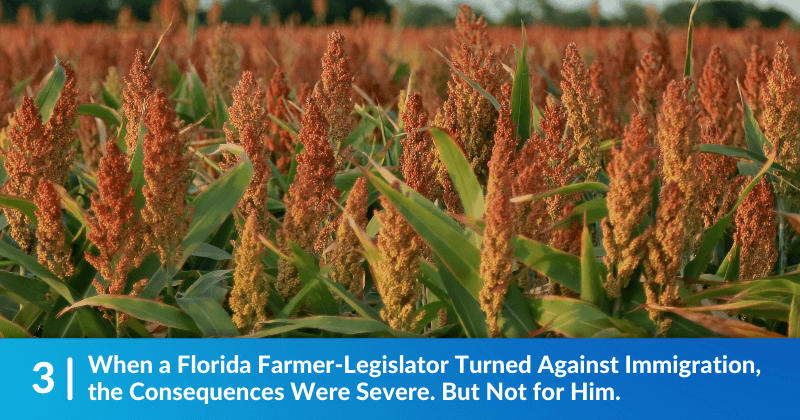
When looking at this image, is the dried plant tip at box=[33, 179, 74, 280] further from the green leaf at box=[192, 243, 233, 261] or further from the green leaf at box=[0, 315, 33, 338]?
the green leaf at box=[192, 243, 233, 261]

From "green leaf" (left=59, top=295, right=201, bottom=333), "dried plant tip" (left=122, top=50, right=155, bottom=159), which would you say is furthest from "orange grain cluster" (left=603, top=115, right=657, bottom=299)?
"dried plant tip" (left=122, top=50, right=155, bottom=159)

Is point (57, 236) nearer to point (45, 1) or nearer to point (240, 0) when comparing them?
point (240, 0)

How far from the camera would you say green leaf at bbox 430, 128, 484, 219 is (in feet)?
4.98

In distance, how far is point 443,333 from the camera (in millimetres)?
1515

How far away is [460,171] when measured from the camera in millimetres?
1539

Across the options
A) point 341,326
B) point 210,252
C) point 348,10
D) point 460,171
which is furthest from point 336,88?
point 348,10

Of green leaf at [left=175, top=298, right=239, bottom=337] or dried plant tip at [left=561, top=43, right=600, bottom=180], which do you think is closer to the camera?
green leaf at [left=175, top=298, right=239, bottom=337]

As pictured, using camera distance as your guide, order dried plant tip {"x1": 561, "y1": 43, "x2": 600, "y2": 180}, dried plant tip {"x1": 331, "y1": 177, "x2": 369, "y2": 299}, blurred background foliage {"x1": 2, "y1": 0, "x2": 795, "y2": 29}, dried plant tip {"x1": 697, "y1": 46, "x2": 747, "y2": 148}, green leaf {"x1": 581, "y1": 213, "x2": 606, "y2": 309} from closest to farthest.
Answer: green leaf {"x1": 581, "y1": 213, "x2": 606, "y2": 309}, dried plant tip {"x1": 331, "y1": 177, "x2": 369, "y2": 299}, dried plant tip {"x1": 561, "y1": 43, "x2": 600, "y2": 180}, dried plant tip {"x1": 697, "y1": 46, "x2": 747, "y2": 148}, blurred background foliage {"x1": 2, "y1": 0, "x2": 795, "y2": 29}

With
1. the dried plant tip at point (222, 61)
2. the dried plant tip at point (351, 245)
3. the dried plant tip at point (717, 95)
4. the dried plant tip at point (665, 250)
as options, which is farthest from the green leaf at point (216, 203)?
the dried plant tip at point (222, 61)

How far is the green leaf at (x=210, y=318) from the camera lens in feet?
4.50

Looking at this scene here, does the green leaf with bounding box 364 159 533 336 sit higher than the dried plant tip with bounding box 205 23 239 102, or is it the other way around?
the dried plant tip with bounding box 205 23 239 102

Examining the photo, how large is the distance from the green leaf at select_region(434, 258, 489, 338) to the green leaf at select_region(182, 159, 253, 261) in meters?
0.43

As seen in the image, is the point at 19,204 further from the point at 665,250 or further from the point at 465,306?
the point at 665,250

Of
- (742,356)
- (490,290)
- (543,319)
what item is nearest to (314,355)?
(490,290)
